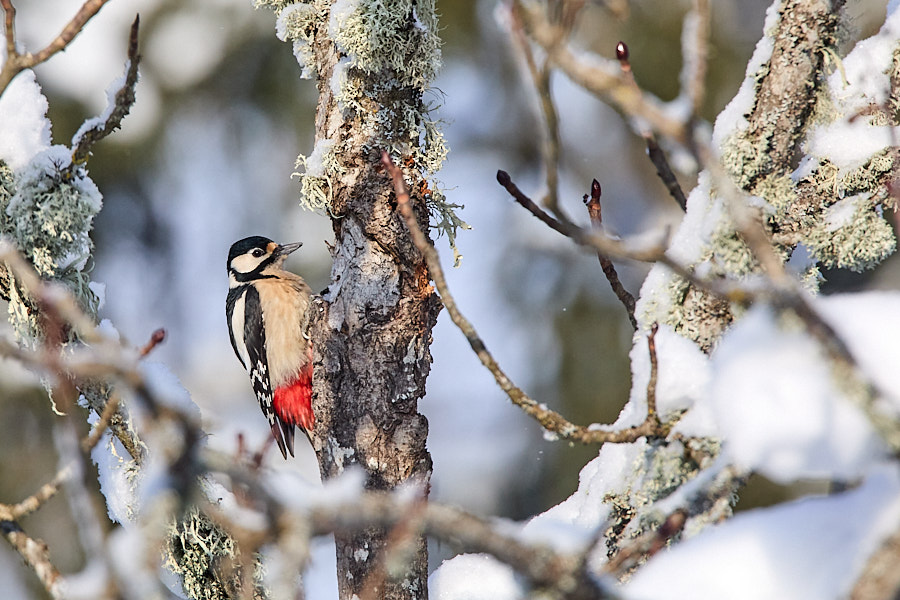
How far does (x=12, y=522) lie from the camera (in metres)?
1.33

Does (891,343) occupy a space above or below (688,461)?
below

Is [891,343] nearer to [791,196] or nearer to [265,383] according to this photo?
[791,196]

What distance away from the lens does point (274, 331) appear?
369cm

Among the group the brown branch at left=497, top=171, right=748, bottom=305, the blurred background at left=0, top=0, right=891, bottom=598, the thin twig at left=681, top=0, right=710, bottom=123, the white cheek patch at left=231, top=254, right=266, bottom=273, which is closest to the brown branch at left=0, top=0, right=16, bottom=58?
the brown branch at left=497, top=171, right=748, bottom=305

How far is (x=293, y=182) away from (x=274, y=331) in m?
2.96

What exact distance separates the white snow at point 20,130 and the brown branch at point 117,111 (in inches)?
5.1

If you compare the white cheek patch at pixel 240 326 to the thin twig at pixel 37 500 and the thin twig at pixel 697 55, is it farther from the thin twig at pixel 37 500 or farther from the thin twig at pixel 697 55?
the thin twig at pixel 697 55

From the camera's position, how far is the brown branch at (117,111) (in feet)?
4.93

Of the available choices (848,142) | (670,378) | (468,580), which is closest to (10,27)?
(670,378)

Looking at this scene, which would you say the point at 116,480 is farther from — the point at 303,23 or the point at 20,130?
the point at 303,23

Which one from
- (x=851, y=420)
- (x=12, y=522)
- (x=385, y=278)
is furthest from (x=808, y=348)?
(x=385, y=278)

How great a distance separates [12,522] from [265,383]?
8.05ft

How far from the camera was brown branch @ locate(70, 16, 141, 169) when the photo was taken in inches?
59.2

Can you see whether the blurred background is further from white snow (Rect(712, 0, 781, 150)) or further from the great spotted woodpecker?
white snow (Rect(712, 0, 781, 150))
